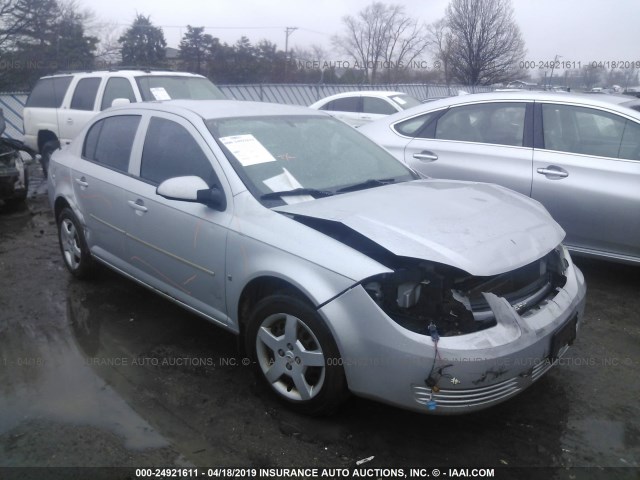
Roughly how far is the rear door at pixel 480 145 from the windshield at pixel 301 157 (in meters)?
1.27

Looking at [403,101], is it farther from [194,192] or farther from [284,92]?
[194,192]

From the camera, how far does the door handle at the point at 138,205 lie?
3787 millimetres

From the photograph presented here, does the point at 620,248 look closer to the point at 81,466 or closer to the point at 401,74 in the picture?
the point at 81,466

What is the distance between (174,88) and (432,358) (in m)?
7.22

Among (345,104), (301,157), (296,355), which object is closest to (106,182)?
(301,157)

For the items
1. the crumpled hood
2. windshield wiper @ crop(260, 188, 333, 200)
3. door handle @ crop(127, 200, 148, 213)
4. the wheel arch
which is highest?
windshield wiper @ crop(260, 188, 333, 200)

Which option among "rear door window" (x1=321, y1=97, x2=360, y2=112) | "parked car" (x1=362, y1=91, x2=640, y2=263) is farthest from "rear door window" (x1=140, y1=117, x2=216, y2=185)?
"rear door window" (x1=321, y1=97, x2=360, y2=112)

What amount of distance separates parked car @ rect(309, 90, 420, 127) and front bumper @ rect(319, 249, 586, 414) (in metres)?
9.21

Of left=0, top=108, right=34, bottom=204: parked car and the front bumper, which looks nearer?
the front bumper

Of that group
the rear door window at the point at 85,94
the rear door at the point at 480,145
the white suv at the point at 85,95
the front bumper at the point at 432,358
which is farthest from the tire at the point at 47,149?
the front bumper at the point at 432,358

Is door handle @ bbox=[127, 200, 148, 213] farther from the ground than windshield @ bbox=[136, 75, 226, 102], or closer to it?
closer to it

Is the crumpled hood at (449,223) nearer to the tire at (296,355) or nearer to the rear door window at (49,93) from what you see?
the tire at (296,355)

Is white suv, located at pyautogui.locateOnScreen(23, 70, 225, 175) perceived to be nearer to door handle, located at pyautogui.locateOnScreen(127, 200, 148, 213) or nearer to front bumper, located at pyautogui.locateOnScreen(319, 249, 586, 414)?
door handle, located at pyautogui.locateOnScreen(127, 200, 148, 213)

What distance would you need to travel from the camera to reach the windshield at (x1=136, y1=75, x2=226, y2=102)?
822 cm
